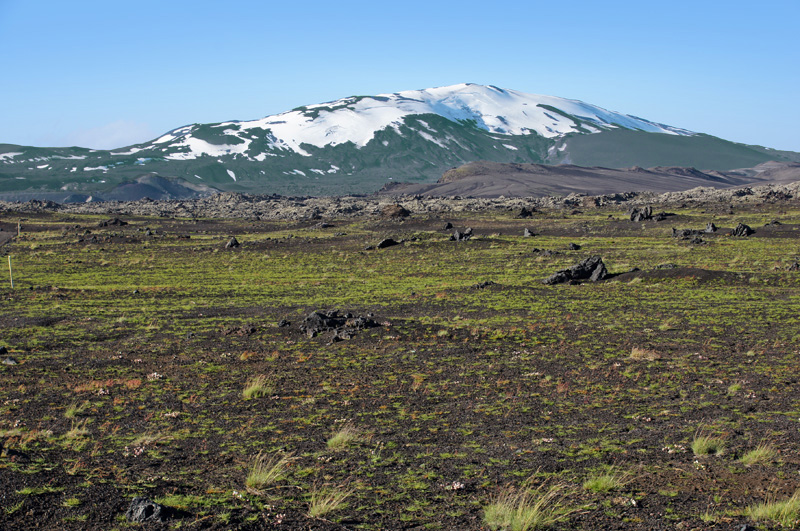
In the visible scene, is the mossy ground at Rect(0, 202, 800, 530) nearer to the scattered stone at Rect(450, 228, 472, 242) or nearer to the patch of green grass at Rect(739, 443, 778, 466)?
the patch of green grass at Rect(739, 443, 778, 466)

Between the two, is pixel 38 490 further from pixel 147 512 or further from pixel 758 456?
pixel 758 456

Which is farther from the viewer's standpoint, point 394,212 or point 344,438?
point 394,212

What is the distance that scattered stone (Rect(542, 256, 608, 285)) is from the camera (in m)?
30.8

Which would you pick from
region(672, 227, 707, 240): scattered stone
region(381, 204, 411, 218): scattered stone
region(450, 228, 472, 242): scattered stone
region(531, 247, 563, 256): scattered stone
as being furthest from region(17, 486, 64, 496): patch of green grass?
region(381, 204, 411, 218): scattered stone

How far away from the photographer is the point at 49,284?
3491 cm

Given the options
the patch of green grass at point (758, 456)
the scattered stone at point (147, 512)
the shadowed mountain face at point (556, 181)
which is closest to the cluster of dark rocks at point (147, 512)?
the scattered stone at point (147, 512)

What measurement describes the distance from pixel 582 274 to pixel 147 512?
2677cm

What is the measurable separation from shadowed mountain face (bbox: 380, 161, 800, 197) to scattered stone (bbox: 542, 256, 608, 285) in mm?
105653

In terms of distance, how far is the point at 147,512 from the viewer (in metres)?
7.05

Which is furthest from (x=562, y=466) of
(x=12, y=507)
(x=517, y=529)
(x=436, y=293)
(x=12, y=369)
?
(x=436, y=293)

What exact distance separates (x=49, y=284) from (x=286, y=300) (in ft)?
50.0

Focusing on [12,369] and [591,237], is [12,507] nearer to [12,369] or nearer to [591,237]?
[12,369]

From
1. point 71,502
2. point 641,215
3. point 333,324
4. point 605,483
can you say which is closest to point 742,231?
point 641,215

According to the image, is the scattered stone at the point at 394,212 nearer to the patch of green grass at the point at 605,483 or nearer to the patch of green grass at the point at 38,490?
the patch of green grass at the point at 605,483
